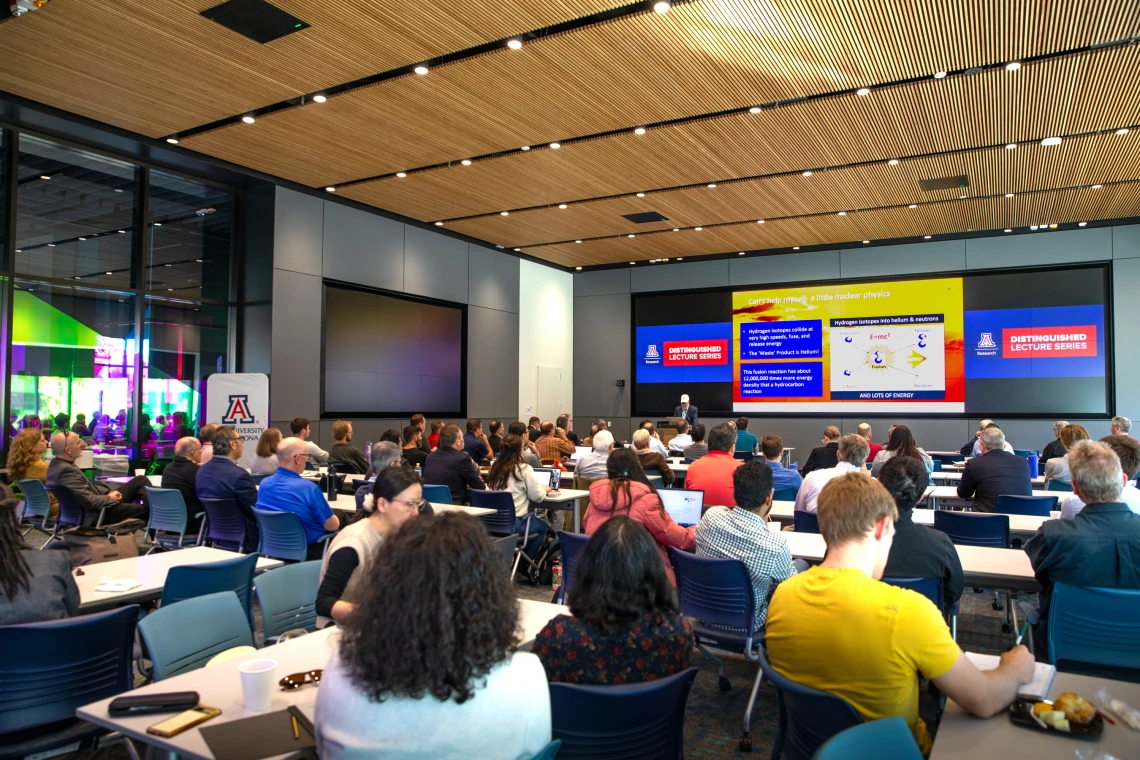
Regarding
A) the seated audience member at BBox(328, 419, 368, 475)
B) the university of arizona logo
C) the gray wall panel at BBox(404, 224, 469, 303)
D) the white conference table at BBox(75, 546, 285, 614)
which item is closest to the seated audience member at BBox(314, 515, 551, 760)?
the white conference table at BBox(75, 546, 285, 614)

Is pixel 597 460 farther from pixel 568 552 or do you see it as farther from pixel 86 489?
pixel 86 489

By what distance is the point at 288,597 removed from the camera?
3.10 m

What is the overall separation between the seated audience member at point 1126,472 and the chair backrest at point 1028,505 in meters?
0.71

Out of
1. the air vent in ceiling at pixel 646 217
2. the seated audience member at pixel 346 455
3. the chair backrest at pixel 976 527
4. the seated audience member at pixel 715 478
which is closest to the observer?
the chair backrest at pixel 976 527

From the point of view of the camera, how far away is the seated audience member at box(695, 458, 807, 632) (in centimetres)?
350

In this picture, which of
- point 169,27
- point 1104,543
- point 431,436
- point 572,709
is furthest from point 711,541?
point 431,436

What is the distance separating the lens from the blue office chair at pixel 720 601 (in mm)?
3441

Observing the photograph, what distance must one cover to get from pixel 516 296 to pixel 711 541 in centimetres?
1093

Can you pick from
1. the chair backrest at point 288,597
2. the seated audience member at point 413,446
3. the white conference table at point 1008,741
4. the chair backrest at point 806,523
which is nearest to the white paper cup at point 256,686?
the chair backrest at point 288,597

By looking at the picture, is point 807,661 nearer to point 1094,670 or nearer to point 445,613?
point 445,613

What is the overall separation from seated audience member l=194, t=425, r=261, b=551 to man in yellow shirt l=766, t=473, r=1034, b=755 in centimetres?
438

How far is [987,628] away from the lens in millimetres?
5094

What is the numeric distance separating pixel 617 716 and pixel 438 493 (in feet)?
14.4

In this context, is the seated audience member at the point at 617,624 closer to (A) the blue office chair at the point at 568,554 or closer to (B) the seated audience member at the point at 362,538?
(B) the seated audience member at the point at 362,538
